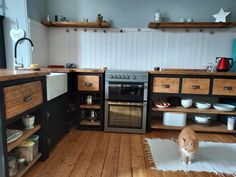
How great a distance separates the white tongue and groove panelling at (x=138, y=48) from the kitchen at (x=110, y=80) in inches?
0.6

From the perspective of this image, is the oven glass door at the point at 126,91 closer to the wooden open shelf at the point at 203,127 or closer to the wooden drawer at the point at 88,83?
the wooden drawer at the point at 88,83

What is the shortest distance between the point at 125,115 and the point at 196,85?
1.02m

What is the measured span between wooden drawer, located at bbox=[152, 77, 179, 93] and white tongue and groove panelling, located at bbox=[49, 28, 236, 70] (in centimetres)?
64

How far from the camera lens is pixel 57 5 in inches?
116

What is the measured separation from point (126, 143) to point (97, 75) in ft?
3.15

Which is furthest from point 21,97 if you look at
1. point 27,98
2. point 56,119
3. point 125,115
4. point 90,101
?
point 125,115

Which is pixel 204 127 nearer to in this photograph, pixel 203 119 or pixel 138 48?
pixel 203 119

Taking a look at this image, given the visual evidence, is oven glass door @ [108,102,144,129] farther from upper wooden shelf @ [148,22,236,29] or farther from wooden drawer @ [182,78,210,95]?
upper wooden shelf @ [148,22,236,29]

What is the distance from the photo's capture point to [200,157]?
6.07 ft

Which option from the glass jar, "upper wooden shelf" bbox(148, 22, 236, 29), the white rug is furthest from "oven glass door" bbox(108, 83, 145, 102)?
the glass jar

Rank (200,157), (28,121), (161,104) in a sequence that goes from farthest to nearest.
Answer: (161,104) → (200,157) → (28,121)

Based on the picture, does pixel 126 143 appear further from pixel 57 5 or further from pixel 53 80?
pixel 57 5

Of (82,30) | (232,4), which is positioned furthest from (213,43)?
(82,30)

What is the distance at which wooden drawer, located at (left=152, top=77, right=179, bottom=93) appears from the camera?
238 centimetres
